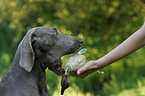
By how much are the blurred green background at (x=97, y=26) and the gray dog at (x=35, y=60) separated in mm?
4260

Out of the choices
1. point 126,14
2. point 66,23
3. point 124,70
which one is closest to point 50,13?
point 66,23

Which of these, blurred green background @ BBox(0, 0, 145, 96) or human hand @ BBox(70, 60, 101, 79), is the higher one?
blurred green background @ BBox(0, 0, 145, 96)

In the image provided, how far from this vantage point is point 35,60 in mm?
2453

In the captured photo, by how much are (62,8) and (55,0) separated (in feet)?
2.17

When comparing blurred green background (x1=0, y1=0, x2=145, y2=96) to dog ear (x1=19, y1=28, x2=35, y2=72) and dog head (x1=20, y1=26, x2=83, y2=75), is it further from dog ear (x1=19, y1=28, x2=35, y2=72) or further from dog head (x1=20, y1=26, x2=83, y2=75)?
dog ear (x1=19, y1=28, x2=35, y2=72)

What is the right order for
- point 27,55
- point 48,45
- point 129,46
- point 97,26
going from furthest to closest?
1. point 97,26
2. point 129,46
3. point 48,45
4. point 27,55

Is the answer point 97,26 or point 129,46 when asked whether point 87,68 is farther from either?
point 97,26

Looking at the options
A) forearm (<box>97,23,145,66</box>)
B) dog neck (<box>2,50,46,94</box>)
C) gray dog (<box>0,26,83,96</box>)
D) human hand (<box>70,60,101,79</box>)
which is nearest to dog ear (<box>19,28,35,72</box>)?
gray dog (<box>0,26,83,96</box>)

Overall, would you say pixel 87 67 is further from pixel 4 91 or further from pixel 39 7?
pixel 39 7

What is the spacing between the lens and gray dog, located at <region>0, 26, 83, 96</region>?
7.64ft

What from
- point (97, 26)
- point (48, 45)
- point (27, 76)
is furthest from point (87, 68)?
point (97, 26)

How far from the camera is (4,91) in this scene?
2354 mm

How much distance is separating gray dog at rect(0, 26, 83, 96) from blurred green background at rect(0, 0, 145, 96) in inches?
Answer: 168

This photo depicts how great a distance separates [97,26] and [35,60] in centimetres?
556
